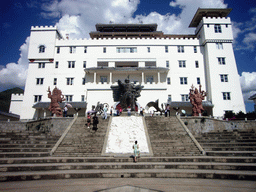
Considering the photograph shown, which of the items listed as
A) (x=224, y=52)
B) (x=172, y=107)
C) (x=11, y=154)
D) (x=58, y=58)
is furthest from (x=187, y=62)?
(x=11, y=154)

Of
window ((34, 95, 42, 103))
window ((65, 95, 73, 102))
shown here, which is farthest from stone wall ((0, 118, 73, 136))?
window ((34, 95, 42, 103))

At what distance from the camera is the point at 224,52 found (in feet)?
114

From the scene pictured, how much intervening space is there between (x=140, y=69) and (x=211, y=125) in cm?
1795

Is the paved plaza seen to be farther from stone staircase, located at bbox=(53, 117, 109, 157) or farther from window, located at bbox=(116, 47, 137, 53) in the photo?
window, located at bbox=(116, 47, 137, 53)

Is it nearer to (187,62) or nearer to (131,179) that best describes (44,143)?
(131,179)

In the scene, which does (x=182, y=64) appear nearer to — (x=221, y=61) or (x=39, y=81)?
(x=221, y=61)

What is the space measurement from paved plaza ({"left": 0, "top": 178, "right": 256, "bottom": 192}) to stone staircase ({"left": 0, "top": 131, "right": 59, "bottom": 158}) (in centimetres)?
472

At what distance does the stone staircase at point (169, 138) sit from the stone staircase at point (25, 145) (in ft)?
28.2

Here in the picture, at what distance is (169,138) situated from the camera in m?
14.8

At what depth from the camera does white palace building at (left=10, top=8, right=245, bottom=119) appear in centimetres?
3309

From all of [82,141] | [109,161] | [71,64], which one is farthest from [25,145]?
[71,64]

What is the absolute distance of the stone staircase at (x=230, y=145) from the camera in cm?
1202

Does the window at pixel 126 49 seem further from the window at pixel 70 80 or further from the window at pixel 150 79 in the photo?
the window at pixel 70 80

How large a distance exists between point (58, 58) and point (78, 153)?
95.4 feet
